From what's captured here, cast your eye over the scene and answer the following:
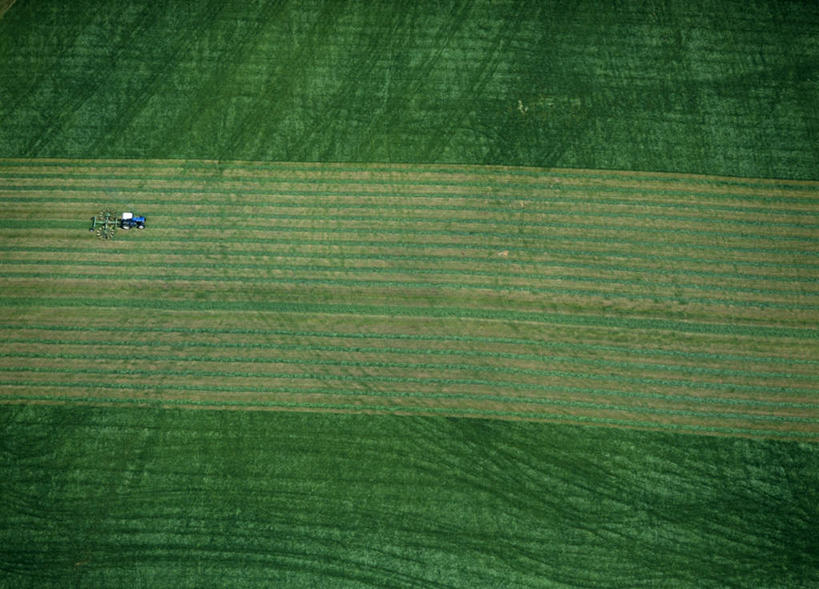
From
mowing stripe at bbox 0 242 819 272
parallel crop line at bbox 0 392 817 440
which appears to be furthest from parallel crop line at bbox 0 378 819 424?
mowing stripe at bbox 0 242 819 272

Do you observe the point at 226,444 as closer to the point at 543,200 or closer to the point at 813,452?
the point at 543,200

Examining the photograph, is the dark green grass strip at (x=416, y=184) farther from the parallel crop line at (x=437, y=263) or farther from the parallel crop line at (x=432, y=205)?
the parallel crop line at (x=437, y=263)

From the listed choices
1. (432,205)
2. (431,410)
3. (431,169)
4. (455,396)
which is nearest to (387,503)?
(431,410)

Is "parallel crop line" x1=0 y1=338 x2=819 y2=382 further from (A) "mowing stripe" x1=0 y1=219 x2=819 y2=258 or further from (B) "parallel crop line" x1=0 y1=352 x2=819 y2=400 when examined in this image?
(A) "mowing stripe" x1=0 y1=219 x2=819 y2=258

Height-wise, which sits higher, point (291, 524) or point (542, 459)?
point (542, 459)

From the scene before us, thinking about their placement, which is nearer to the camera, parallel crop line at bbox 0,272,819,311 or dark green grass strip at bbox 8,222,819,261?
parallel crop line at bbox 0,272,819,311

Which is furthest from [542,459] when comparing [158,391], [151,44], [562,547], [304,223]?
[151,44]

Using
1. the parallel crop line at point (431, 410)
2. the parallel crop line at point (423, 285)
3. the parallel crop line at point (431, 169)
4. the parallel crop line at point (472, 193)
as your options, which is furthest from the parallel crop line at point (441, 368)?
the parallel crop line at point (431, 169)
